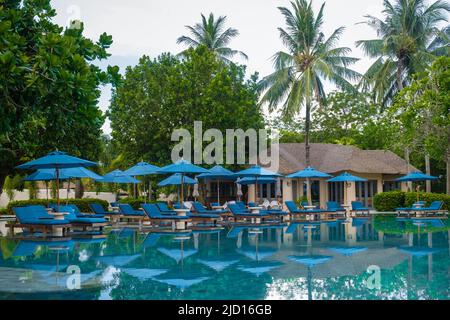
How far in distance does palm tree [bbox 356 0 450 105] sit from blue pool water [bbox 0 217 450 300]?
19.6 metres

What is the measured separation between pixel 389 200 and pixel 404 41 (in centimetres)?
1012

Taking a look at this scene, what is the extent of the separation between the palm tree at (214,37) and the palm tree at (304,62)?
6.88 metres

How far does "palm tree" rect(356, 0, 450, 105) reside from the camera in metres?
33.2

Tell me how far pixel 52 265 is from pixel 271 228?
1155cm

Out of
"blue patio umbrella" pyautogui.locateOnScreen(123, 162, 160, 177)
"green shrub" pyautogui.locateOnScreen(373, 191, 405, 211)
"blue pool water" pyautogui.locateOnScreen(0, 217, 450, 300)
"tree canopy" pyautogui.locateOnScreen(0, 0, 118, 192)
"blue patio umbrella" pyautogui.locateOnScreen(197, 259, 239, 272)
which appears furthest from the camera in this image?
"green shrub" pyautogui.locateOnScreen(373, 191, 405, 211)

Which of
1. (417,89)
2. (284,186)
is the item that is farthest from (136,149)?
(417,89)

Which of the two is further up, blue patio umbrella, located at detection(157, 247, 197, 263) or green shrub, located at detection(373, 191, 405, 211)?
green shrub, located at detection(373, 191, 405, 211)

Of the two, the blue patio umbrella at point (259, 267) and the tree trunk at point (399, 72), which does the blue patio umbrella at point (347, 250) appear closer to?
the blue patio umbrella at point (259, 267)

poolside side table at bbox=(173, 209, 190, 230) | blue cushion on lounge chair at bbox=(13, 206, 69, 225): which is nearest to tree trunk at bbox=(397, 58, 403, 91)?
poolside side table at bbox=(173, 209, 190, 230)

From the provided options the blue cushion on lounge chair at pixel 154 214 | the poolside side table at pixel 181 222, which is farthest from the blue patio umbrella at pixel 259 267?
the poolside side table at pixel 181 222

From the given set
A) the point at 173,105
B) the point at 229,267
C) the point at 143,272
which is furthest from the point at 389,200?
the point at 143,272

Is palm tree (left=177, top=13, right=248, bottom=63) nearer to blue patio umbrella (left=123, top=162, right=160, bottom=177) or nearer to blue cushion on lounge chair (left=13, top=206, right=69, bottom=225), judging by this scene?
blue patio umbrella (left=123, top=162, right=160, bottom=177)

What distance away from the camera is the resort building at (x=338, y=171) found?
34188 millimetres

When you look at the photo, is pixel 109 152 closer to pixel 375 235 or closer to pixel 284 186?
pixel 284 186
